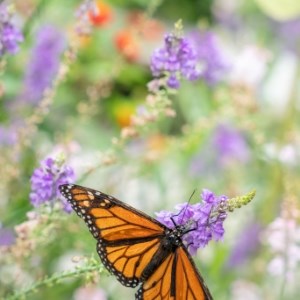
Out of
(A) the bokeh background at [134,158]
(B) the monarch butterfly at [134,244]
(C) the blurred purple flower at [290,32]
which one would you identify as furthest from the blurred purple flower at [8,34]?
(C) the blurred purple flower at [290,32]

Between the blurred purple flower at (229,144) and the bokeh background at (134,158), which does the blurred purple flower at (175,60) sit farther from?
the blurred purple flower at (229,144)

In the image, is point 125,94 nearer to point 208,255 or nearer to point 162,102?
point 208,255

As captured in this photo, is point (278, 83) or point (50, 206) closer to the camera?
point (50, 206)

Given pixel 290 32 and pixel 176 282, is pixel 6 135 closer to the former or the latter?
pixel 176 282

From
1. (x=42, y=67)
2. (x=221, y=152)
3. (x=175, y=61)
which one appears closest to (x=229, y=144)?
(x=221, y=152)

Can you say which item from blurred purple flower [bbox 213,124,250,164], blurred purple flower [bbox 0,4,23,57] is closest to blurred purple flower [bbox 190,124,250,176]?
blurred purple flower [bbox 213,124,250,164]

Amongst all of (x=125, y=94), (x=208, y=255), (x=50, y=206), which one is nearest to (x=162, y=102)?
(x=50, y=206)

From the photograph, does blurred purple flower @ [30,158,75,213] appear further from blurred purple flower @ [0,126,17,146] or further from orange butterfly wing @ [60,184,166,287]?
blurred purple flower @ [0,126,17,146]
